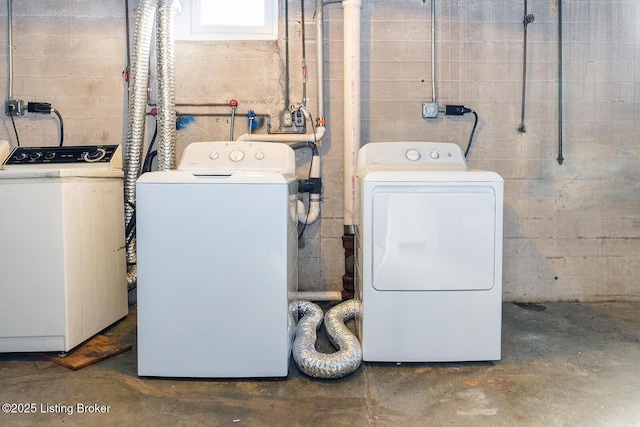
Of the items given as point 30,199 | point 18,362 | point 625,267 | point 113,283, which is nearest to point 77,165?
point 30,199

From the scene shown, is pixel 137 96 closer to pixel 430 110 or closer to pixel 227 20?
pixel 227 20

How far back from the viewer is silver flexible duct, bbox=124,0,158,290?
8.52 ft

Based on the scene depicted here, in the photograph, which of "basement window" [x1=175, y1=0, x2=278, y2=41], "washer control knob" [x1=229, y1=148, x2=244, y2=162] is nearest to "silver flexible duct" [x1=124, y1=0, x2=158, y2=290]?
"basement window" [x1=175, y1=0, x2=278, y2=41]

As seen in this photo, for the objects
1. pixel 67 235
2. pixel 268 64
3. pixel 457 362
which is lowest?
Result: pixel 457 362

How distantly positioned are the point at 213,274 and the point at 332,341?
2.42 ft

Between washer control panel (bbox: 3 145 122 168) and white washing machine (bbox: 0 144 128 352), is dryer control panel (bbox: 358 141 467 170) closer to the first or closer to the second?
washer control panel (bbox: 3 145 122 168)

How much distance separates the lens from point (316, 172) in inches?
112

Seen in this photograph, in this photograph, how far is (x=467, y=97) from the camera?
2943 mm

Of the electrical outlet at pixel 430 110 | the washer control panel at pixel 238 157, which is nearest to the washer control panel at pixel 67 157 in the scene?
the washer control panel at pixel 238 157

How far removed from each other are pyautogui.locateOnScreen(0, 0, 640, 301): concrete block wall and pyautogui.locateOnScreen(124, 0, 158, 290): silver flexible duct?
0.30 metres

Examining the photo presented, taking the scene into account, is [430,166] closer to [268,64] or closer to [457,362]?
[457,362]

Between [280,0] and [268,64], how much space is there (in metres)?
0.41

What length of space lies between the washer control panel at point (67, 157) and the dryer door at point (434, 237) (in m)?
1.49

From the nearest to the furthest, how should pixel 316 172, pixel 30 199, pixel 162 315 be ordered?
1. pixel 162 315
2. pixel 30 199
3. pixel 316 172
